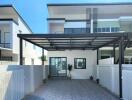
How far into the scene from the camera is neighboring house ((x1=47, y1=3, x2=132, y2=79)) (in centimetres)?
2500

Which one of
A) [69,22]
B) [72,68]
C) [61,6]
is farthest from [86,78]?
[61,6]

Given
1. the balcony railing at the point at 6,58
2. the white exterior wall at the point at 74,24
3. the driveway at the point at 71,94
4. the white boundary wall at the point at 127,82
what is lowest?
the driveway at the point at 71,94

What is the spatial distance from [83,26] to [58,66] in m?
5.75

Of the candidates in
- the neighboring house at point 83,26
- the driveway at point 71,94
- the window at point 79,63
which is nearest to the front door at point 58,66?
the neighboring house at point 83,26

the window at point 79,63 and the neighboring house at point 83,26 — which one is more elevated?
the neighboring house at point 83,26

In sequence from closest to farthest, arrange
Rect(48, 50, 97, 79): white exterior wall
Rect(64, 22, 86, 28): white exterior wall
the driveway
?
the driveway, Rect(48, 50, 97, 79): white exterior wall, Rect(64, 22, 86, 28): white exterior wall

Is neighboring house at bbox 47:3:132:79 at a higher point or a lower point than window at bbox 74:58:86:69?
higher

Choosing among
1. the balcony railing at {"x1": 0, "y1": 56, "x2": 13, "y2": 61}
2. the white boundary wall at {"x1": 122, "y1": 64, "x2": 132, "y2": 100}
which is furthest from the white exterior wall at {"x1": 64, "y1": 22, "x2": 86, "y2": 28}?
the white boundary wall at {"x1": 122, "y1": 64, "x2": 132, "y2": 100}

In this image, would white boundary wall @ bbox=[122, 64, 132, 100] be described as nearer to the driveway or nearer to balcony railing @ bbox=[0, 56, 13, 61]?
the driveway

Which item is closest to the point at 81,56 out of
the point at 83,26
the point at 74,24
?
the point at 83,26

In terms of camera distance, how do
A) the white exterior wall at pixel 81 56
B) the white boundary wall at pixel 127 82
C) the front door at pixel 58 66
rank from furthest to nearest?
the front door at pixel 58 66, the white exterior wall at pixel 81 56, the white boundary wall at pixel 127 82

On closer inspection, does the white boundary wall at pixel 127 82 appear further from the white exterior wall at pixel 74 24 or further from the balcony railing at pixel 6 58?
the balcony railing at pixel 6 58

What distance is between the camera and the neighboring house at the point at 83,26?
2500 centimetres

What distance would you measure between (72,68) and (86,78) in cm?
186
